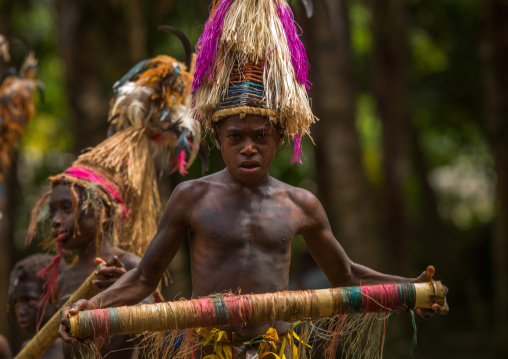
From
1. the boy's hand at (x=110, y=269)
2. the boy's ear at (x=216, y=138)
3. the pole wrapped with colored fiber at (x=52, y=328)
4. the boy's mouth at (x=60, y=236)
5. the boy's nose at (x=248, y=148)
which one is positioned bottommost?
the pole wrapped with colored fiber at (x=52, y=328)

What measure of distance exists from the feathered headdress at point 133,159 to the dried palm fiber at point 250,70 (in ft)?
4.43

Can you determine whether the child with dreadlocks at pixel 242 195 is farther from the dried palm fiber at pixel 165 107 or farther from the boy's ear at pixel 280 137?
the dried palm fiber at pixel 165 107

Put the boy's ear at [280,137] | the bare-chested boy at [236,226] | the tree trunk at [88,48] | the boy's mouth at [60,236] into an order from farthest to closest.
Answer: the tree trunk at [88,48]
the boy's mouth at [60,236]
the boy's ear at [280,137]
the bare-chested boy at [236,226]

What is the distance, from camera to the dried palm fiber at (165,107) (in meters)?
4.91

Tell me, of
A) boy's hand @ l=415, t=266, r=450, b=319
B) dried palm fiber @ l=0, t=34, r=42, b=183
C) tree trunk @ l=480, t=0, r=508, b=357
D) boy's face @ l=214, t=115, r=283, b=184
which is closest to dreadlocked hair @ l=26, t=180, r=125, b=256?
boy's face @ l=214, t=115, r=283, b=184

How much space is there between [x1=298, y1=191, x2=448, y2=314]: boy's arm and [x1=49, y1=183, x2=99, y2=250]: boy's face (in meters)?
1.61

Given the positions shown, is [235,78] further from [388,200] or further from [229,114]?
[388,200]

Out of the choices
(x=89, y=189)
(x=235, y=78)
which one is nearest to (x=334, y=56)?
(x=89, y=189)

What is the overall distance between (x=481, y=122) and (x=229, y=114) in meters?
13.4

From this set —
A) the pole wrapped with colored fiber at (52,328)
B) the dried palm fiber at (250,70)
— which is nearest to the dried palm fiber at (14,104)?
the pole wrapped with colored fiber at (52,328)

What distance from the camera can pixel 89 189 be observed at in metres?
4.55

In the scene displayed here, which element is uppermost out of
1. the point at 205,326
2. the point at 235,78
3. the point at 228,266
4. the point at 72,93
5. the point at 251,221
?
the point at 72,93

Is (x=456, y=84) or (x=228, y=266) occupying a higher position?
(x=456, y=84)

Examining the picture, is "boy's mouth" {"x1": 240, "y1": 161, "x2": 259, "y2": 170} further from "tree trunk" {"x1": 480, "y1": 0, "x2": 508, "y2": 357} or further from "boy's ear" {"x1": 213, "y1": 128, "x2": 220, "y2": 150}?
"tree trunk" {"x1": 480, "y1": 0, "x2": 508, "y2": 357}
